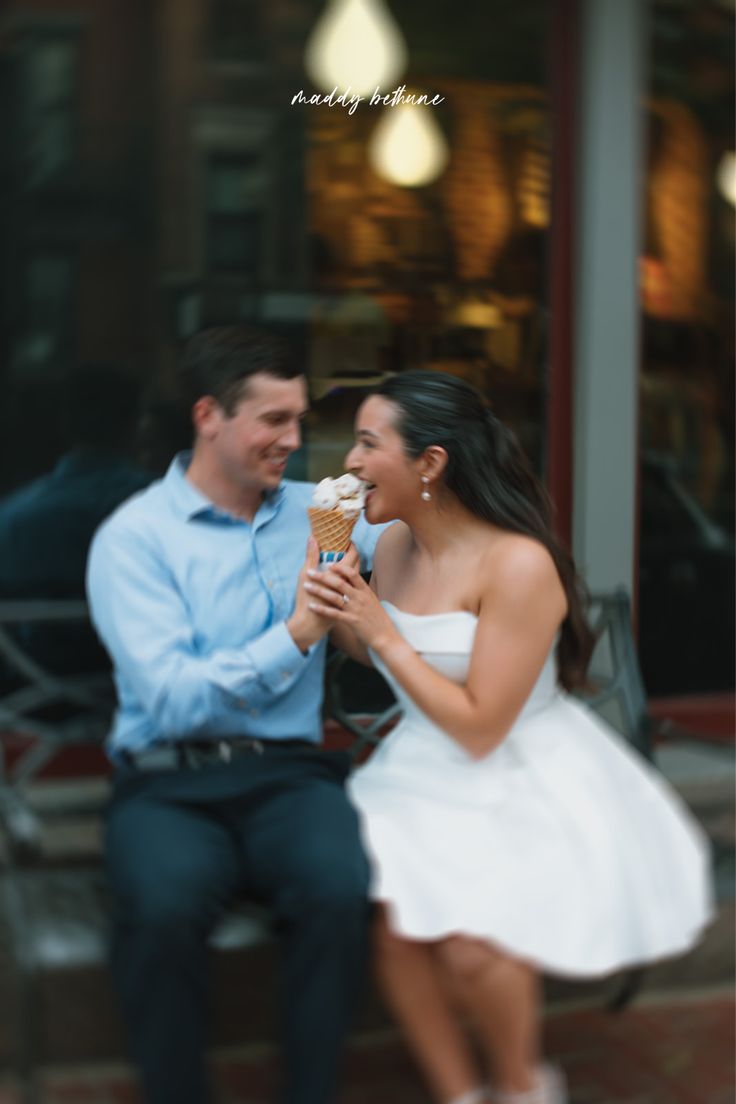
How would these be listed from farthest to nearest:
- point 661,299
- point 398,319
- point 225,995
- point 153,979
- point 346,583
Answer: point 661,299 → point 398,319 → point 225,995 → point 346,583 → point 153,979

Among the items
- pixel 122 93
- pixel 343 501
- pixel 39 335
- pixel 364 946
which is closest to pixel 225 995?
pixel 364 946

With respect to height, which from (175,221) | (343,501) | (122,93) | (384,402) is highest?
(122,93)

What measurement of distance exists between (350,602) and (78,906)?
A: 0.95 meters

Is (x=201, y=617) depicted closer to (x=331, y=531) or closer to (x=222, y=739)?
(x=222, y=739)

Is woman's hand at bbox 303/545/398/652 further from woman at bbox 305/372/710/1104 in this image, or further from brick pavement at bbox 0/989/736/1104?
brick pavement at bbox 0/989/736/1104

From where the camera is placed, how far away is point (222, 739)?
3105mm

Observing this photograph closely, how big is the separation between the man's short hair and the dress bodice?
666 millimetres

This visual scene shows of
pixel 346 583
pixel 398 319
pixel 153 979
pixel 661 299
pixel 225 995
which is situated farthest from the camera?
pixel 661 299

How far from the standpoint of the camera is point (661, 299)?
4902mm

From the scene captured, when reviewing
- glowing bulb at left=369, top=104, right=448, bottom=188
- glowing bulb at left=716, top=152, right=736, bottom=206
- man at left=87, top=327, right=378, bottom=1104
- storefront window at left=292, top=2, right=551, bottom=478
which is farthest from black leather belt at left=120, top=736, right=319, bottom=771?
glowing bulb at left=716, top=152, right=736, bottom=206

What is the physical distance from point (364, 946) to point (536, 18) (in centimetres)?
334

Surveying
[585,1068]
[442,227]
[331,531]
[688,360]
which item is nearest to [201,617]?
[331,531]

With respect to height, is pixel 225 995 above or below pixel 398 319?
below

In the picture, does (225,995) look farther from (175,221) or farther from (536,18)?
(536,18)
